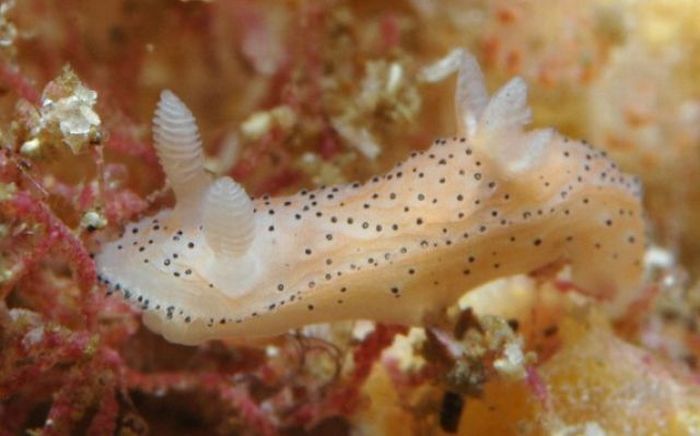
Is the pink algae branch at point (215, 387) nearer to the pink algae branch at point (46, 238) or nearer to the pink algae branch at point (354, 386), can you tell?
the pink algae branch at point (354, 386)

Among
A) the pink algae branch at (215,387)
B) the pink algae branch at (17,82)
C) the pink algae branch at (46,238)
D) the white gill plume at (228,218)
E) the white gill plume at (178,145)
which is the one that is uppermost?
the pink algae branch at (17,82)

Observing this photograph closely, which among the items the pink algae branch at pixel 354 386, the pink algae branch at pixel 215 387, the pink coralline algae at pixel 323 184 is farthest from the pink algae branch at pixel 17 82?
the pink algae branch at pixel 354 386

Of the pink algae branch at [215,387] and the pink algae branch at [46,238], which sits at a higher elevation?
the pink algae branch at [46,238]

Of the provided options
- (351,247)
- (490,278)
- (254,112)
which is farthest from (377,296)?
(254,112)

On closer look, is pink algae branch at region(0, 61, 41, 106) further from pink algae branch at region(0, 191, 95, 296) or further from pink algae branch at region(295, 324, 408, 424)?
pink algae branch at region(295, 324, 408, 424)

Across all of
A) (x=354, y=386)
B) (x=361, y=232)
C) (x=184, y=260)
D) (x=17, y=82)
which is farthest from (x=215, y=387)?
(x=17, y=82)

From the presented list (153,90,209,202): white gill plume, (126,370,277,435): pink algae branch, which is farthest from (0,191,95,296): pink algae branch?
(126,370,277,435): pink algae branch

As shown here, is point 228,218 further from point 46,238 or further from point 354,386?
point 354,386
